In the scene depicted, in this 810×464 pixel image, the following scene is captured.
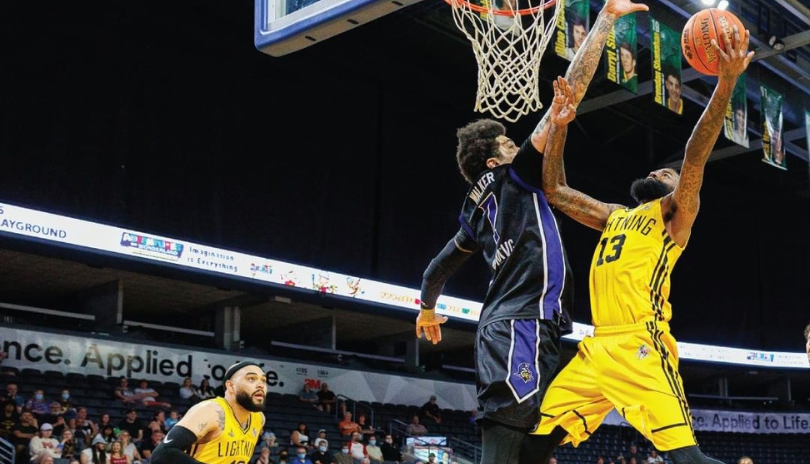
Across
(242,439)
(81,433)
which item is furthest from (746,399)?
(242,439)

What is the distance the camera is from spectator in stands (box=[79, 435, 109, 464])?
13.8 metres

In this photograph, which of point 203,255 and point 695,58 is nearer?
point 695,58

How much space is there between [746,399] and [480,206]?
108ft

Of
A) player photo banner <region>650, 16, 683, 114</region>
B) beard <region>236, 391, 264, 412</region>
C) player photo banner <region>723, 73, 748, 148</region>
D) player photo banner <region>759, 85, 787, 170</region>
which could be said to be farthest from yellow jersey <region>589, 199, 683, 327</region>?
player photo banner <region>759, 85, 787, 170</region>

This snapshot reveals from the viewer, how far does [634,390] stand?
4.36 meters

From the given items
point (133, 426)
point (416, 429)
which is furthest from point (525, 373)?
Answer: point (416, 429)

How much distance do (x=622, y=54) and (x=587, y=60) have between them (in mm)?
15066

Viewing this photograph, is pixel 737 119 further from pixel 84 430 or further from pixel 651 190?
pixel 651 190

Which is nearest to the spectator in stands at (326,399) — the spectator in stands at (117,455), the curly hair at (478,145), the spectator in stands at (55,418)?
the spectator in stands at (55,418)

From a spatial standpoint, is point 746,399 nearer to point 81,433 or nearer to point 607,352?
point 81,433

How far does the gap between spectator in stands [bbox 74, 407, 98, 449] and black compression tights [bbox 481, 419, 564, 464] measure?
12.1 metres

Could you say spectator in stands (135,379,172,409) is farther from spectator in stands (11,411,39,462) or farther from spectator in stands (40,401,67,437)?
spectator in stands (11,411,39,462)

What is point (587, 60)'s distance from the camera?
4.49 metres

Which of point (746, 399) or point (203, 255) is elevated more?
point (203, 255)
